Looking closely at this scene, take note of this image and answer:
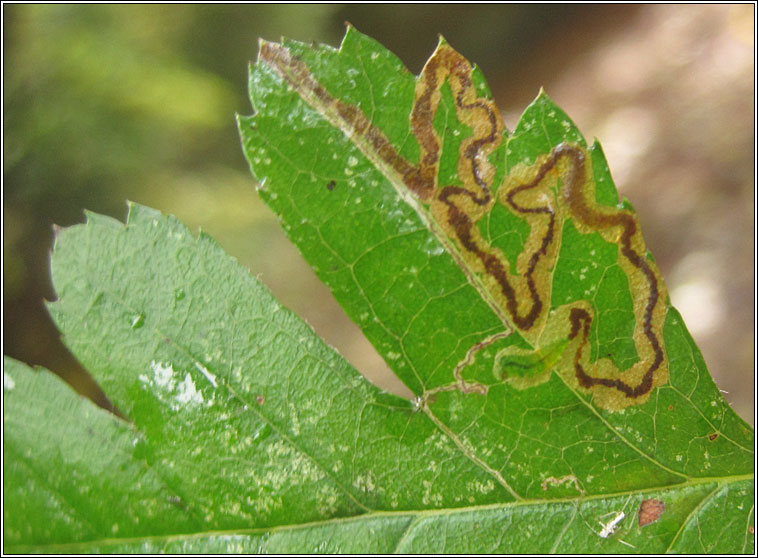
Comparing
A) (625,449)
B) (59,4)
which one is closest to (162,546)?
(625,449)

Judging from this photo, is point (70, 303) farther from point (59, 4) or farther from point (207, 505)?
point (59, 4)

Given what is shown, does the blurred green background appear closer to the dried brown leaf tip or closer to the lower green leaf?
the lower green leaf

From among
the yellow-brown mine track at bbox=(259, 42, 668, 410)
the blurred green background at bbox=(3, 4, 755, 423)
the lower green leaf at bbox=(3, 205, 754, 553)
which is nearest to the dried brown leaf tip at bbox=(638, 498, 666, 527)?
the lower green leaf at bbox=(3, 205, 754, 553)

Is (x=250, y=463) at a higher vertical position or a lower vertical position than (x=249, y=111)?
lower

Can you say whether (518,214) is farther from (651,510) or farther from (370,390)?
(651,510)

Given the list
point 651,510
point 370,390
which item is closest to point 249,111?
point 370,390

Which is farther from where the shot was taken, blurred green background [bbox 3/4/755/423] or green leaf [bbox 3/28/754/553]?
blurred green background [bbox 3/4/755/423]

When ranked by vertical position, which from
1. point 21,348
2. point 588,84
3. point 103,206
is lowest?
point 21,348

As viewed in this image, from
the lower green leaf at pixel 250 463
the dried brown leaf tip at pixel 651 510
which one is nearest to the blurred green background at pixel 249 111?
the lower green leaf at pixel 250 463
